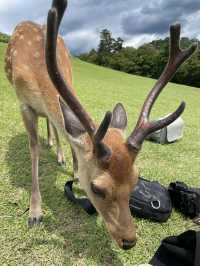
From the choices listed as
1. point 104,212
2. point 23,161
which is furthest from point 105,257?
point 23,161

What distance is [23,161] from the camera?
4891mm

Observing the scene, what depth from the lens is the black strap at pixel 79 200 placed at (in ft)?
12.0

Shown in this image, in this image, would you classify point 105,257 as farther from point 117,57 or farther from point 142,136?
point 117,57

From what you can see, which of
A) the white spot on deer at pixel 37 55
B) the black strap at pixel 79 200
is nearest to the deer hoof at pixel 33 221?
the black strap at pixel 79 200

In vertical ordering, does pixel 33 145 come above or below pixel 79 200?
above

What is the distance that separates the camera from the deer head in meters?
2.61

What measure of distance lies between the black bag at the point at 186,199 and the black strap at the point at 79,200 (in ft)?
2.93

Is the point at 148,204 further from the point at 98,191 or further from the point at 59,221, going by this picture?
the point at 98,191

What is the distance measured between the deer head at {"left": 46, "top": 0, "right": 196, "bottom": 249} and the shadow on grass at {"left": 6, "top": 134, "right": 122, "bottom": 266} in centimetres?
55

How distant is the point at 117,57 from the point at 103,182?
54.3m

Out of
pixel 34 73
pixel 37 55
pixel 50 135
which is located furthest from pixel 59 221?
pixel 50 135

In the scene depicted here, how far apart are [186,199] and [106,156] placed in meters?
1.55

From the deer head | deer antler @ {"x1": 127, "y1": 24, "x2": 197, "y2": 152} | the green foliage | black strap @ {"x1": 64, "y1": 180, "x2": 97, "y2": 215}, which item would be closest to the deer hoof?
black strap @ {"x1": 64, "y1": 180, "x2": 97, "y2": 215}

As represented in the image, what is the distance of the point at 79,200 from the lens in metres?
3.75
